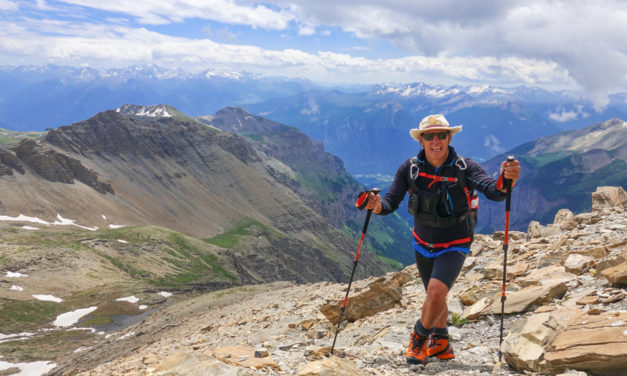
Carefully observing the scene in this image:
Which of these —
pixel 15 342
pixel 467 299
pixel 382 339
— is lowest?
pixel 15 342

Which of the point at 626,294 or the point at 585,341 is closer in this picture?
the point at 585,341

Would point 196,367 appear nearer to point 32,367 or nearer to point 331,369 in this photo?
point 331,369

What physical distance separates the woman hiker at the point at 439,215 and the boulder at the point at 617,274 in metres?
3.95

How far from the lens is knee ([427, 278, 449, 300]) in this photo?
343 inches

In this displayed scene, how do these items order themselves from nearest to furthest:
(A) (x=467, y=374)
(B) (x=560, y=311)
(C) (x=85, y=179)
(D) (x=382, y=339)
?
(A) (x=467, y=374) → (B) (x=560, y=311) → (D) (x=382, y=339) → (C) (x=85, y=179)

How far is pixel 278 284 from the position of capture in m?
81.7

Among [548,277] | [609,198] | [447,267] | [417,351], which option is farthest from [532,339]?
[609,198]

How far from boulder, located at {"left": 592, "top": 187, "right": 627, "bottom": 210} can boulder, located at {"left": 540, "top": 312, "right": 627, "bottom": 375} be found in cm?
2006

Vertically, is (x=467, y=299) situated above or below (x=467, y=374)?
above

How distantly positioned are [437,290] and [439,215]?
5.19 ft

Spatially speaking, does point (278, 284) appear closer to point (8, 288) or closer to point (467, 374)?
point (8, 288)

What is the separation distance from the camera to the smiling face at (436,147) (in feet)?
29.6

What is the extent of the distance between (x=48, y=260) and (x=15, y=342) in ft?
131

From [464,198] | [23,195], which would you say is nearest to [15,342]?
[464,198]
